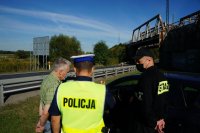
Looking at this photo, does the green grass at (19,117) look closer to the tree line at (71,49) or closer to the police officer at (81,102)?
the police officer at (81,102)

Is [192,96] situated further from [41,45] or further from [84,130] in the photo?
[41,45]

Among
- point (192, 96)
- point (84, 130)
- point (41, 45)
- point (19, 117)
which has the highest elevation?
point (41, 45)

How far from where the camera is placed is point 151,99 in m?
3.86

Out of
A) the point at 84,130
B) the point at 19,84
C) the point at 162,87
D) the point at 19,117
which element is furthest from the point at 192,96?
the point at 19,84

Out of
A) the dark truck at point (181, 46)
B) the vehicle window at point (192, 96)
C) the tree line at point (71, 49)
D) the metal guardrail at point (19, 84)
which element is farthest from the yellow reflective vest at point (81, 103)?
the tree line at point (71, 49)

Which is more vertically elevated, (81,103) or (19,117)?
(81,103)

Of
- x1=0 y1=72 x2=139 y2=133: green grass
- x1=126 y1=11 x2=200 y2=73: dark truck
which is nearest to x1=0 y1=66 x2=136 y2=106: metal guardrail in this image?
x1=0 y1=72 x2=139 y2=133: green grass

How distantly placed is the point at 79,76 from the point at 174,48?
2218 cm

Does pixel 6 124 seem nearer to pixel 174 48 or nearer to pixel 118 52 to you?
pixel 174 48

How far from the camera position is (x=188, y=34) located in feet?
72.6

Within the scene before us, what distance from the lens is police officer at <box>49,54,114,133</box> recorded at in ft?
9.73

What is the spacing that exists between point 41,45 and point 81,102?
4118cm

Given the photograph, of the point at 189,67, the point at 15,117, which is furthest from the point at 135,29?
the point at 15,117

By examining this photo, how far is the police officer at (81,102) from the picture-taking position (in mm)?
2965
